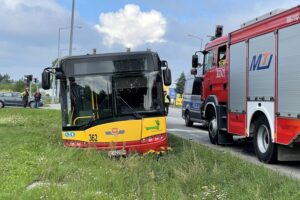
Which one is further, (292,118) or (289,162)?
(289,162)

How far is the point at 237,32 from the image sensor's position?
1312 centimetres

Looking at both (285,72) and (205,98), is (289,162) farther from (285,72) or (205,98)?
(205,98)

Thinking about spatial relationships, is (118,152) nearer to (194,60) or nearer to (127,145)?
(127,145)

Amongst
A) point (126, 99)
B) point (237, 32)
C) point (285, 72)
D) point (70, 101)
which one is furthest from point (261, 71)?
point (70, 101)

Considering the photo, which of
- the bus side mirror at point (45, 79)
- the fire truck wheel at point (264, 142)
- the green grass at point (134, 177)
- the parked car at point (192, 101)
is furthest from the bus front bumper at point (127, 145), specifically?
the parked car at point (192, 101)

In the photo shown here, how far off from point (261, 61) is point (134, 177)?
454cm

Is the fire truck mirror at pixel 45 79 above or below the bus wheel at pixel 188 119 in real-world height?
above

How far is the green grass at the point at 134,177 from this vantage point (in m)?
7.02

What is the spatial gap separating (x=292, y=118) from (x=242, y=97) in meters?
2.78

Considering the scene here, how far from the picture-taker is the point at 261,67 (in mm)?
11383

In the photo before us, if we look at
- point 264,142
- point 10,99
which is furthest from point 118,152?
point 10,99

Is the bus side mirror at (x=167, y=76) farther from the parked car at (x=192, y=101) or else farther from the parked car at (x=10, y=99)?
the parked car at (x=10, y=99)

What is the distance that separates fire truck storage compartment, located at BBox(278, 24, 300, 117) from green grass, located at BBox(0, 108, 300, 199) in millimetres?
1437

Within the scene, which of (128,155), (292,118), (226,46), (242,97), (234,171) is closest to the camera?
(234,171)
